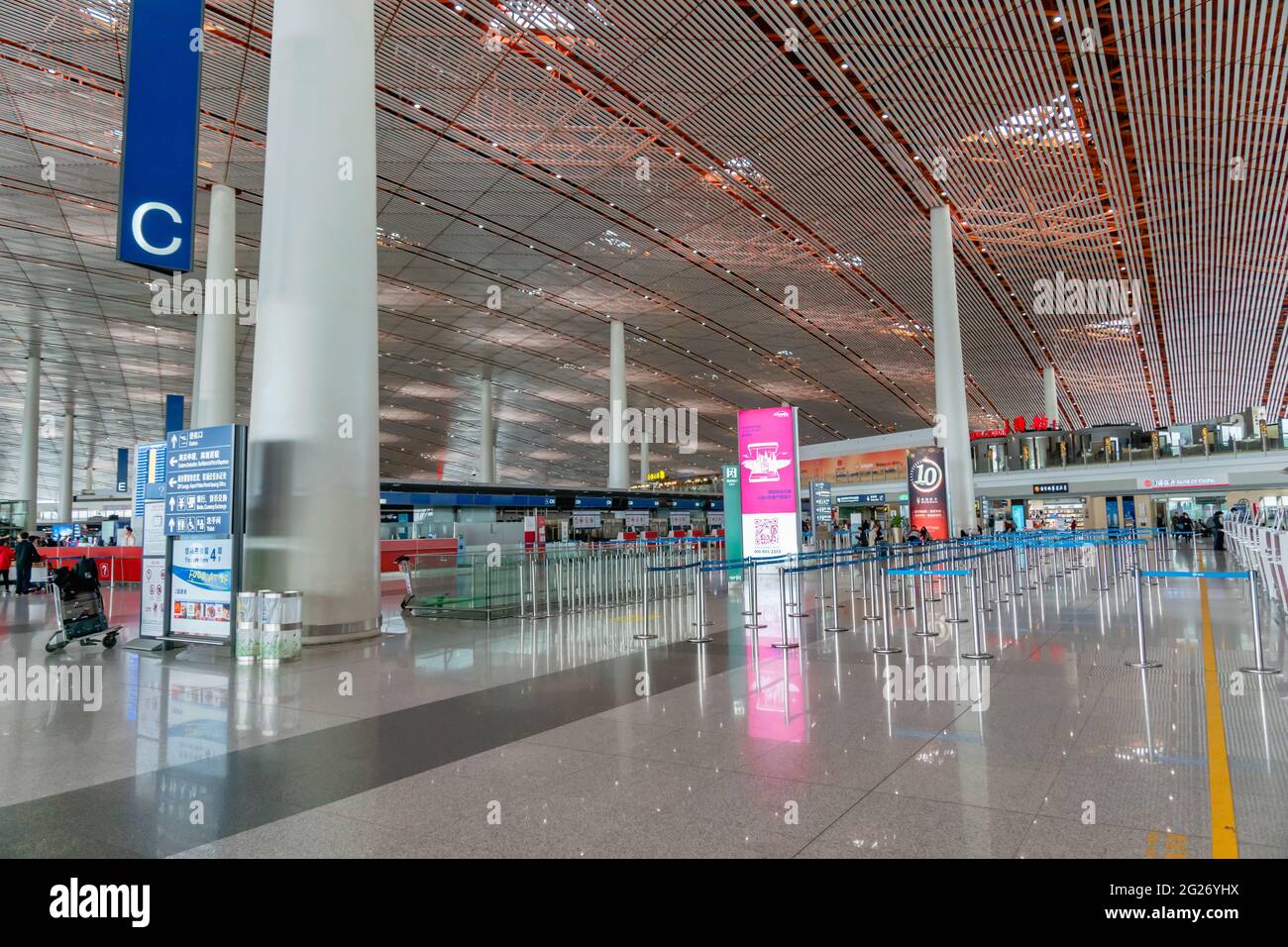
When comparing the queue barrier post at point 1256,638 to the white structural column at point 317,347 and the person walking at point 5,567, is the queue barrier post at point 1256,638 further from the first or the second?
the person walking at point 5,567

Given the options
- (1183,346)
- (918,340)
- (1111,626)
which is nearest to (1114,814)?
(1111,626)

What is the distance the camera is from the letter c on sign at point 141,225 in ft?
25.8

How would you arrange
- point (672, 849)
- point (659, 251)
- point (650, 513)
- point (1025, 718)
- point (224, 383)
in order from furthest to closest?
point (650, 513) < point (659, 251) < point (224, 383) < point (1025, 718) < point (672, 849)

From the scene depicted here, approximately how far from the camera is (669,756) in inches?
159

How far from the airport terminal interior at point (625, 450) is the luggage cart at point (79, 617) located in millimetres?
47

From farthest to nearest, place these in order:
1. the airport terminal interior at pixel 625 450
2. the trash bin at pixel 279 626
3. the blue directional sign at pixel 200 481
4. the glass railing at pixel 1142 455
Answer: the glass railing at pixel 1142 455 → the blue directional sign at pixel 200 481 → the trash bin at pixel 279 626 → the airport terminal interior at pixel 625 450

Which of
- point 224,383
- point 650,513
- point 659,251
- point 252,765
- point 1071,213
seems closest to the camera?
point 252,765

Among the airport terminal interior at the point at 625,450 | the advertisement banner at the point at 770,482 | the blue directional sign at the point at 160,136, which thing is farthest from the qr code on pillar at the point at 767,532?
the blue directional sign at the point at 160,136

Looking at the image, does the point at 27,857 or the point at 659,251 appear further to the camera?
the point at 659,251

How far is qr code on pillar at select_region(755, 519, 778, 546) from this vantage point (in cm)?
1499

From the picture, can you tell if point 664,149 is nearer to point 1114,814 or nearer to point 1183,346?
point 1114,814

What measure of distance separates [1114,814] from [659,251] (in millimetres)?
24634

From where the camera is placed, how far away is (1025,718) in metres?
4.59

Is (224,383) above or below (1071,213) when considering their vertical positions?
below
